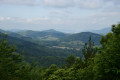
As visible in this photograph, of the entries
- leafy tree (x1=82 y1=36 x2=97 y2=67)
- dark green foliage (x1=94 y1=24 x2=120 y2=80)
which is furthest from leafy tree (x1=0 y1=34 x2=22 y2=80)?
leafy tree (x1=82 y1=36 x2=97 y2=67)

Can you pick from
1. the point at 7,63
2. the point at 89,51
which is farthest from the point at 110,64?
the point at 89,51

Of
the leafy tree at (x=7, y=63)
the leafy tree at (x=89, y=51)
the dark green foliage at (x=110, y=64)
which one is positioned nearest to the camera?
the dark green foliage at (x=110, y=64)

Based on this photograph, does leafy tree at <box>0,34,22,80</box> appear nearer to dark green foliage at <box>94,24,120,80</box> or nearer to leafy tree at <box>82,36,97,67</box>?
dark green foliage at <box>94,24,120,80</box>

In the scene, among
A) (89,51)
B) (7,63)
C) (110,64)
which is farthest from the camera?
(89,51)

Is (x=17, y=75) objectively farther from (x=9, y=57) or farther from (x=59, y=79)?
(x=59, y=79)

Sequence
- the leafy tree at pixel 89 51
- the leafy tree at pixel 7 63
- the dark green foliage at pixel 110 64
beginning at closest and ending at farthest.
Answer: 1. the dark green foliage at pixel 110 64
2. the leafy tree at pixel 7 63
3. the leafy tree at pixel 89 51

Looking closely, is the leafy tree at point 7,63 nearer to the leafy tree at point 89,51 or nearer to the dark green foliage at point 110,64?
the dark green foliage at point 110,64

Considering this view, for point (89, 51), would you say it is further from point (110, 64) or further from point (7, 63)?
point (7, 63)

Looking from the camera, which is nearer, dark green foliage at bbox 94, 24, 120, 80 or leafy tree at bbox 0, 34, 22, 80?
dark green foliage at bbox 94, 24, 120, 80

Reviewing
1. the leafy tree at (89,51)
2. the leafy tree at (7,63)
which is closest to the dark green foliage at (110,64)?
the leafy tree at (7,63)

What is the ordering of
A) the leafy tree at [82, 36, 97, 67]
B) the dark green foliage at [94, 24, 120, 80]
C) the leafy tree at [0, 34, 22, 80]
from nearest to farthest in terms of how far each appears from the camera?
the dark green foliage at [94, 24, 120, 80], the leafy tree at [0, 34, 22, 80], the leafy tree at [82, 36, 97, 67]

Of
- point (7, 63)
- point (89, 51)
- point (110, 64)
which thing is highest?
point (89, 51)

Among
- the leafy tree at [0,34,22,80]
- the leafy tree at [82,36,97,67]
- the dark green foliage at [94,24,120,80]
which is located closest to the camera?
the dark green foliage at [94,24,120,80]

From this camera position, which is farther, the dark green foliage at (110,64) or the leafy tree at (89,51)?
the leafy tree at (89,51)
